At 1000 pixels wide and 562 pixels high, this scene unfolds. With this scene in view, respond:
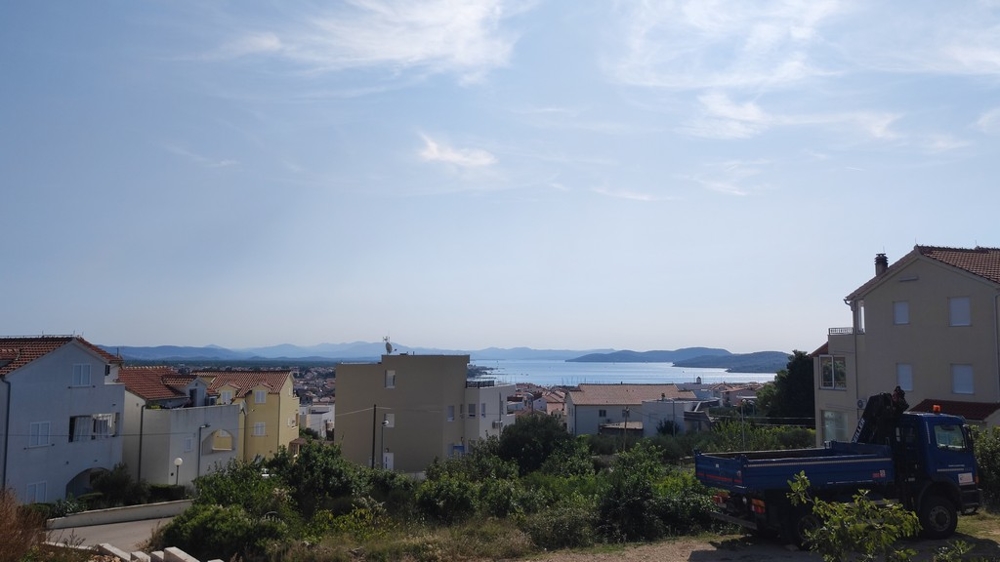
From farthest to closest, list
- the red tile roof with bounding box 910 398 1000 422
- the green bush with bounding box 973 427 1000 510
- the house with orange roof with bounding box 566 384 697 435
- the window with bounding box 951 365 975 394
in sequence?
the house with orange roof with bounding box 566 384 697 435, the window with bounding box 951 365 975 394, the red tile roof with bounding box 910 398 1000 422, the green bush with bounding box 973 427 1000 510

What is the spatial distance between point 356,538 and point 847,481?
9.80 metres

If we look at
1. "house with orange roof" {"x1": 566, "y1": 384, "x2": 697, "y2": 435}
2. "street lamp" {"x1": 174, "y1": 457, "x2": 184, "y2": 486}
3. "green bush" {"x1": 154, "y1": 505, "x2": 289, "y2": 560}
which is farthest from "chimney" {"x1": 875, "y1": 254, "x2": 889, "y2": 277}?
"house with orange roof" {"x1": 566, "y1": 384, "x2": 697, "y2": 435}

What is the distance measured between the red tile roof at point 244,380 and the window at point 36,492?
17.8 meters

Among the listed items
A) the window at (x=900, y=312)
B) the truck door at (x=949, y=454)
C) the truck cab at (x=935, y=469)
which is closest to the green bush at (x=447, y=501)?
the truck cab at (x=935, y=469)

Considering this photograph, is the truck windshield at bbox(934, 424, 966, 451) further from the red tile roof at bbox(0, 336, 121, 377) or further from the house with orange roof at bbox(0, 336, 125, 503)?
the red tile roof at bbox(0, 336, 121, 377)

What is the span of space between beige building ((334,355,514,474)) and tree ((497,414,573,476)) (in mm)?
7199

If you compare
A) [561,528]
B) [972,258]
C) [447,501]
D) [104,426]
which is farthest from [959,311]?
[104,426]

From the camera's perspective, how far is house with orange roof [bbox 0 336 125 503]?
3070cm

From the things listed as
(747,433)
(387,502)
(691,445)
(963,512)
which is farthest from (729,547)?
(691,445)

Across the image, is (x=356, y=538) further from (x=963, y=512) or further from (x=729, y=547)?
(x=963, y=512)

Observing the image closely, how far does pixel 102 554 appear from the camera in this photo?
12891 mm

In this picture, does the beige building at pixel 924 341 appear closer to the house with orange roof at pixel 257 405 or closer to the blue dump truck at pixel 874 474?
the blue dump truck at pixel 874 474

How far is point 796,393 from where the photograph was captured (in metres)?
61.5

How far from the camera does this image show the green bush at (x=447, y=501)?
1748 centimetres
